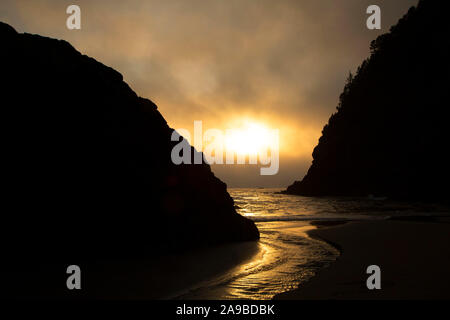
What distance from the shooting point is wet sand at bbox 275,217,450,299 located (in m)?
4.62

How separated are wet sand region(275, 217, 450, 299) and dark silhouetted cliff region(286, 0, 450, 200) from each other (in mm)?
43225

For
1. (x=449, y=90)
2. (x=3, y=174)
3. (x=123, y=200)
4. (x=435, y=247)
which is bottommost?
(x=435, y=247)

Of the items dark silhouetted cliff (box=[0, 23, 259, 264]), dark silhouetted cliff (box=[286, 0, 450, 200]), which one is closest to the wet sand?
dark silhouetted cliff (box=[0, 23, 259, 264])

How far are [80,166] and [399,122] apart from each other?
6237 cm

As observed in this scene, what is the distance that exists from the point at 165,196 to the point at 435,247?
8.05 meters

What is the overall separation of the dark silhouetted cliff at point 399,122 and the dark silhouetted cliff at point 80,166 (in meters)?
49.2

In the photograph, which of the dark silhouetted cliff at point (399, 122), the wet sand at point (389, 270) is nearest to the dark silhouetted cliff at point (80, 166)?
the wet sand at point (389, 270)

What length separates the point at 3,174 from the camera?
6.20 m

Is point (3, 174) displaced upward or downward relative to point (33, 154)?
downward

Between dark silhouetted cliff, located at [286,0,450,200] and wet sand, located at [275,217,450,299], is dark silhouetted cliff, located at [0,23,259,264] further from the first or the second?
dark silhouetted cliff, located at [286,0,450,200]

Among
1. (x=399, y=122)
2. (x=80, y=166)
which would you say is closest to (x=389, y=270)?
(x=80, y=166)
